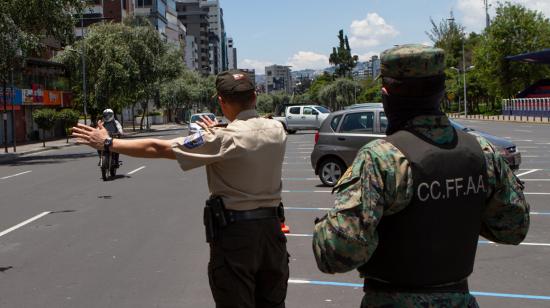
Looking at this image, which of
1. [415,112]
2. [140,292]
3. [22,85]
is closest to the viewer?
[415,112]

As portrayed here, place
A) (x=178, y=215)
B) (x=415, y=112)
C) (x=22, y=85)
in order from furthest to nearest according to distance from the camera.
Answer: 1. (x=22, y=85)
2. (x=178, y=215)
3. (x=415, y=112)

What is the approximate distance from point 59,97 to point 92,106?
303 cm

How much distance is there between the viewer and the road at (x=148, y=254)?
600 cm

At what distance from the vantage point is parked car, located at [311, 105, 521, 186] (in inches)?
543

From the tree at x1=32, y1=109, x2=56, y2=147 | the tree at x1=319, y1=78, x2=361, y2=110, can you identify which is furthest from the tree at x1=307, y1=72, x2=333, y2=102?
the tree at x1=32, y1=109, x2=56, y2=147

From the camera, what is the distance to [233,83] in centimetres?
369

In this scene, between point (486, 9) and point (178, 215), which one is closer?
point (178, 215)

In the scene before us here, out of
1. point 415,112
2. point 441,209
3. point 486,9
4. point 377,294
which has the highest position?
point 486,9

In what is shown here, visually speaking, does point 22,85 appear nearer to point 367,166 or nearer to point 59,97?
point 59,97

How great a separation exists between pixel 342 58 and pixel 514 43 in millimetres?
59742

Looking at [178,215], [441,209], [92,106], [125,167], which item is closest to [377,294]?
[441,209]

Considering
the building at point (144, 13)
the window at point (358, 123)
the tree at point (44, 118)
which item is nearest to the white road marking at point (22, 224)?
the window at point (358, 123)

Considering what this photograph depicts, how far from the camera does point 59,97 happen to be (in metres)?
52.0

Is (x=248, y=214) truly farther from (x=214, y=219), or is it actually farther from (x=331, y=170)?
(x=331, y=170)
